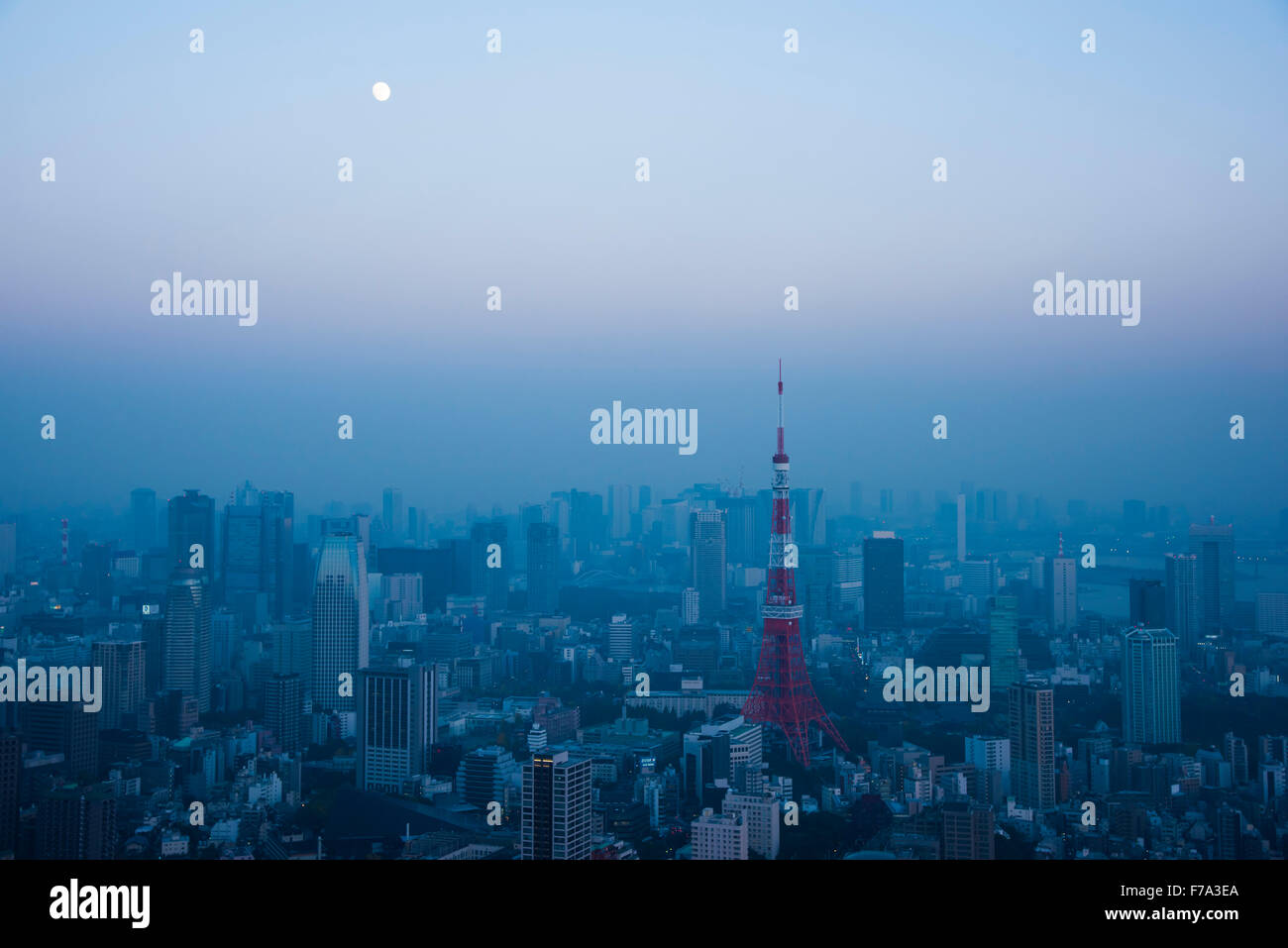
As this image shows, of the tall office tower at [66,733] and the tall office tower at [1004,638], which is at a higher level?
the tall office tower at [1004,638]

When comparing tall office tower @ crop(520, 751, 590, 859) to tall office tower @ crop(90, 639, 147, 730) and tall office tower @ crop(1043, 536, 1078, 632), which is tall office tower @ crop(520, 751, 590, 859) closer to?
tall office tower @ crop(90, 639, 147, 730)

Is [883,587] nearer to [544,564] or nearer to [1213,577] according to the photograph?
[1213,577]

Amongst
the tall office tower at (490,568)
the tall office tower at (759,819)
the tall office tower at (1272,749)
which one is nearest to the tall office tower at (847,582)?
the tall office tower at (490,568)

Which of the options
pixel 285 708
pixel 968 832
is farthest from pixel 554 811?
Result: pixel 285 708

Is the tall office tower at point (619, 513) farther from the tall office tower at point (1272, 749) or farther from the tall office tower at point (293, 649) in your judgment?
the tall office tower at point (1272, 749)
